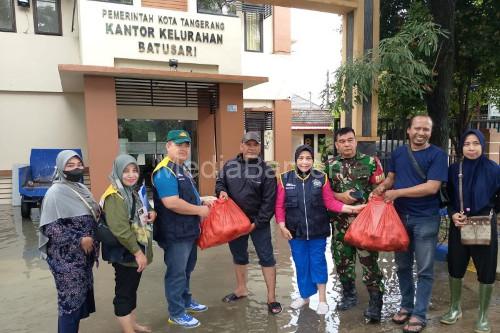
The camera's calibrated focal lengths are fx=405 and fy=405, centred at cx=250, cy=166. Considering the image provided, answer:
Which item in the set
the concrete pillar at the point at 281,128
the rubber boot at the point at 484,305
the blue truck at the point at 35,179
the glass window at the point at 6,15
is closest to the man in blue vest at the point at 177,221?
the rubber boot at the point at 484,305

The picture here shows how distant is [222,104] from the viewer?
9.62m

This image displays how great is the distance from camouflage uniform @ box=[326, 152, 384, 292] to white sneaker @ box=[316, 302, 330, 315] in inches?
11.9

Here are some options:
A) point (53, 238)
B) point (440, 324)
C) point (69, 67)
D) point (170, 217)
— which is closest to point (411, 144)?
point (440, 324)

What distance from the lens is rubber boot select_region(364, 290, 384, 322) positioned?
342 centimetres

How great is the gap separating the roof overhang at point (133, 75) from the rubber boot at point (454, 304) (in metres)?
6.71

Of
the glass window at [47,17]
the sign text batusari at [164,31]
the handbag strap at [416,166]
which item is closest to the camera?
the handbag strap at [416,166]

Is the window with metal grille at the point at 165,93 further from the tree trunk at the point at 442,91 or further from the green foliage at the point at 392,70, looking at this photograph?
the tree trunk at the point at 442,91

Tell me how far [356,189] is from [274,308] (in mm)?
1308

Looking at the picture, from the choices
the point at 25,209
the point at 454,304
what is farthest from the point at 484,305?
the point at 25,209

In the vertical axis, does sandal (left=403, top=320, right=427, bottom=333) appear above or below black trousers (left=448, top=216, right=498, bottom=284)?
below

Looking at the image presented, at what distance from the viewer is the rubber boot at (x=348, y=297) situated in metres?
3.71

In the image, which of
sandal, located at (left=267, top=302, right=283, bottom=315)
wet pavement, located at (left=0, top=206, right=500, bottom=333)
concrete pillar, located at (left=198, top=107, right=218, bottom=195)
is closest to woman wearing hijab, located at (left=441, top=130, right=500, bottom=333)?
wet pavement, located at (left=0, top=206, right=500, bottom=333)

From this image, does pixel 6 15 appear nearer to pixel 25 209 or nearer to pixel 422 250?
pixel 25 209

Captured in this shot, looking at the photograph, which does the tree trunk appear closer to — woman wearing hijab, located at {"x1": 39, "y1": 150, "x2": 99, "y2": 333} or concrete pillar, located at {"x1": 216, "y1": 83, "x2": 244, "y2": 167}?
woman wearing hijab, located at {"x1": 39, "y1": 150, "x2": 99, "y2": 333}
